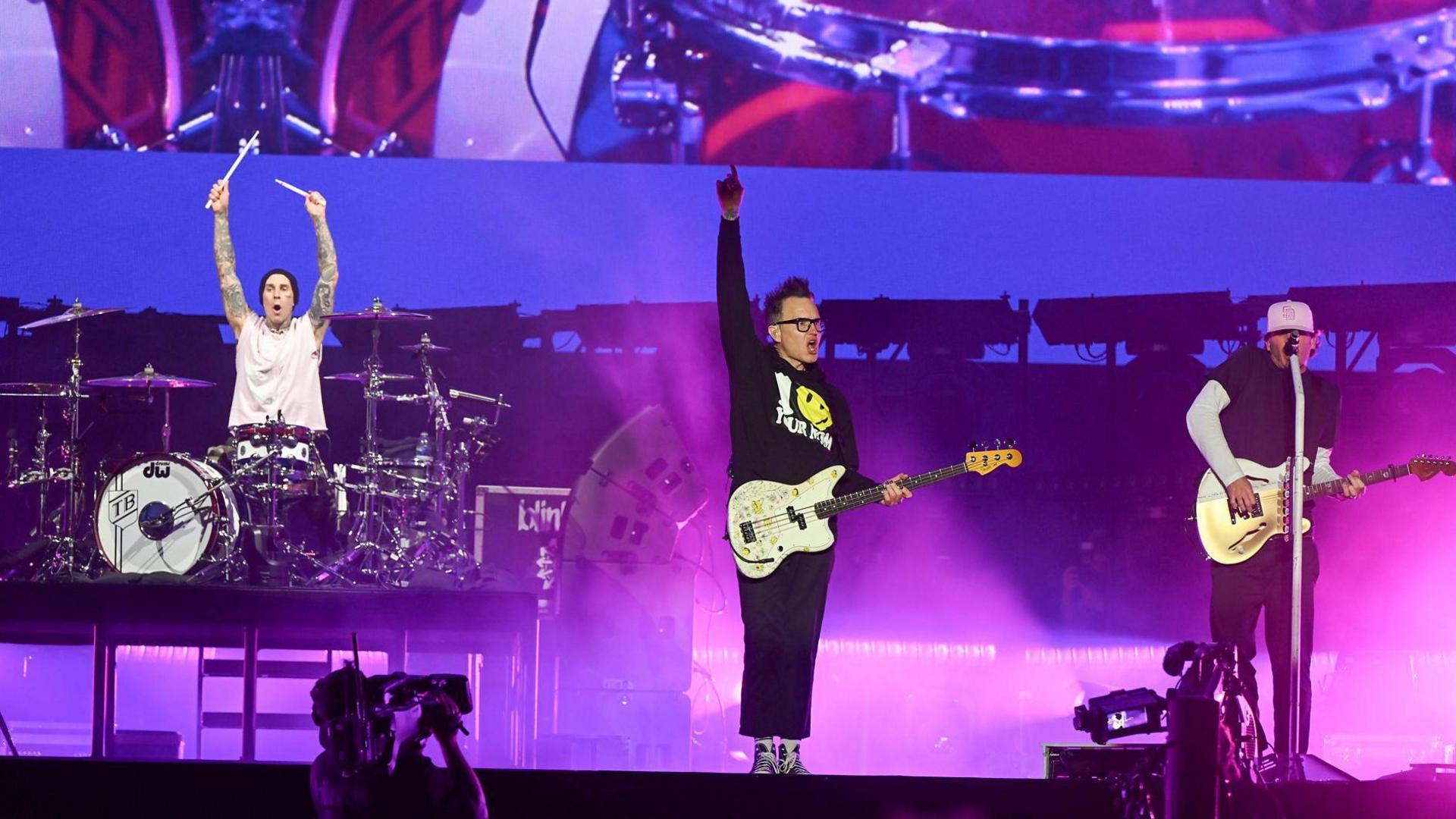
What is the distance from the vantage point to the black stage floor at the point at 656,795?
4086mm

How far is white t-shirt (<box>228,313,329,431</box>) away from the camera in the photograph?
7844 mm

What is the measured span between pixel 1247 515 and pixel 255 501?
5089 mm

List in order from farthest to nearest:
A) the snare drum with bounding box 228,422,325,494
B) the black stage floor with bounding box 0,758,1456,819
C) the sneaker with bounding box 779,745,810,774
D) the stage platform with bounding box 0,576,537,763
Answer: the snare drum with bounding box 228,422,325,494
the stage platform with bounding box 0,576,537,763
the sneaker with bounding box 779,745,810,774
the black stage floor with bounding box 0,758,1456,819

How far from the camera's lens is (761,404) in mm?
4879

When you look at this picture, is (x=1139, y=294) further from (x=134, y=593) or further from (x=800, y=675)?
(x=134, y=593)

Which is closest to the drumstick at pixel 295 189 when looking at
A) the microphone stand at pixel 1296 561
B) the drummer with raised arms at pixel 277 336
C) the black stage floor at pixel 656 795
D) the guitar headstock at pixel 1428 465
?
the drummer with raised arms at pixel 277 336

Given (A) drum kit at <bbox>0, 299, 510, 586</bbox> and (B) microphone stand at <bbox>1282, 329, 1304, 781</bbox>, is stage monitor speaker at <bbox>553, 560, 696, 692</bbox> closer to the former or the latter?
(A) drum kit at <bbox>0, 299, 510, 586</bbox>

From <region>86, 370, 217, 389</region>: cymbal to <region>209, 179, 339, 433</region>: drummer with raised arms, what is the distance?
0.33 m

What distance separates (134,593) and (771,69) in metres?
4.24

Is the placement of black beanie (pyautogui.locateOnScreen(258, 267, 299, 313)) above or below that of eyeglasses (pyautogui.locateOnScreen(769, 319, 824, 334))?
above

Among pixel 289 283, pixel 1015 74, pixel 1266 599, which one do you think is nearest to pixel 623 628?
pixel 289 283

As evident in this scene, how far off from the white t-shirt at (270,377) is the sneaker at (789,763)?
412 cm

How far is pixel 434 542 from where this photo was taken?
8219mm

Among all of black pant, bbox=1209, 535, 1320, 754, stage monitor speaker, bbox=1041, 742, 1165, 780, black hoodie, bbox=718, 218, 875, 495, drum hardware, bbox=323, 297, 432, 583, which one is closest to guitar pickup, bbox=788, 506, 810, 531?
black hoodie, bbox=718, 218, 875, 495
